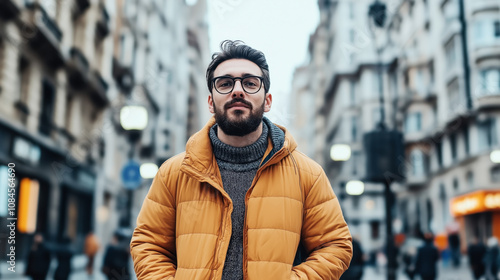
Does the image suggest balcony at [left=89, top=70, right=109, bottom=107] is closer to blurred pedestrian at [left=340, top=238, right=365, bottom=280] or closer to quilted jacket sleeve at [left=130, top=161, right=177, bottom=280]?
blurred pedestrian at [left=340, top=238, right=365, bottom=280]

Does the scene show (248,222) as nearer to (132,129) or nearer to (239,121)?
(239,121)

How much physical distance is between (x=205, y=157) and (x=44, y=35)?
53.4ft

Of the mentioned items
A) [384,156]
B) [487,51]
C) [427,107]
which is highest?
[427,107]

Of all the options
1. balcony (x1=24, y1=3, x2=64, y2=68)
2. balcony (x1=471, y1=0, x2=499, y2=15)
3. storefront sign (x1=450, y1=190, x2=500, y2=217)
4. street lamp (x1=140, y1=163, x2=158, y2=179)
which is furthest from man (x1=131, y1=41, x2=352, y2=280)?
balcony (x1=471, y1=0, x2=499, y2=15)

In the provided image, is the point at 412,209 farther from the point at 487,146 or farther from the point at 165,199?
the point at 165,199

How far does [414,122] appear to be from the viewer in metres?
49.1

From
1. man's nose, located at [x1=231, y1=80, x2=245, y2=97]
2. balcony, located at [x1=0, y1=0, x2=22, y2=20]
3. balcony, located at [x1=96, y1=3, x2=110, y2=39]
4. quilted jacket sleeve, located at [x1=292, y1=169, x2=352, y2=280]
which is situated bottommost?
quilted jacket sleeve, located at [x1=292, y1=169, x2=352, y2=280]

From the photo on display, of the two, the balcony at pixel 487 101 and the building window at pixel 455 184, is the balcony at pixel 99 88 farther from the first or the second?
the building window at pixel 455 184

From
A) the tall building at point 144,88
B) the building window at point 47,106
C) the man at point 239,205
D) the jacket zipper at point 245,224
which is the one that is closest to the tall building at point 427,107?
the man at point 239,205

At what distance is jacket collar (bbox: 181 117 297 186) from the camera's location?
8.04ft

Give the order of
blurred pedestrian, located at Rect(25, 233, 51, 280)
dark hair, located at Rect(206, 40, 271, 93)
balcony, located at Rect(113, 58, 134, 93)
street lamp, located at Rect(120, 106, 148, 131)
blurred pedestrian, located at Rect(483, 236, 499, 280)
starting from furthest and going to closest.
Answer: balcony, located at Rect(113, 58, 134, 93) → blurred pedestrian, located at Rect(483, 236, 499, 280) → blurred pedestrian, located at Rect(25, 233, 51, 280) → street lamp, located at Rect(120, 106, 148, 131) → dark hair, located at Rect(206, 40, 271, 93)

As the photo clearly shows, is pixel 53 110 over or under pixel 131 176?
over

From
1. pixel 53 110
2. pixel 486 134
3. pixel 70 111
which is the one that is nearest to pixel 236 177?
pixel 53 110

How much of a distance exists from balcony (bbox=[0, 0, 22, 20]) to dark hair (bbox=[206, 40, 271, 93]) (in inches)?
533
